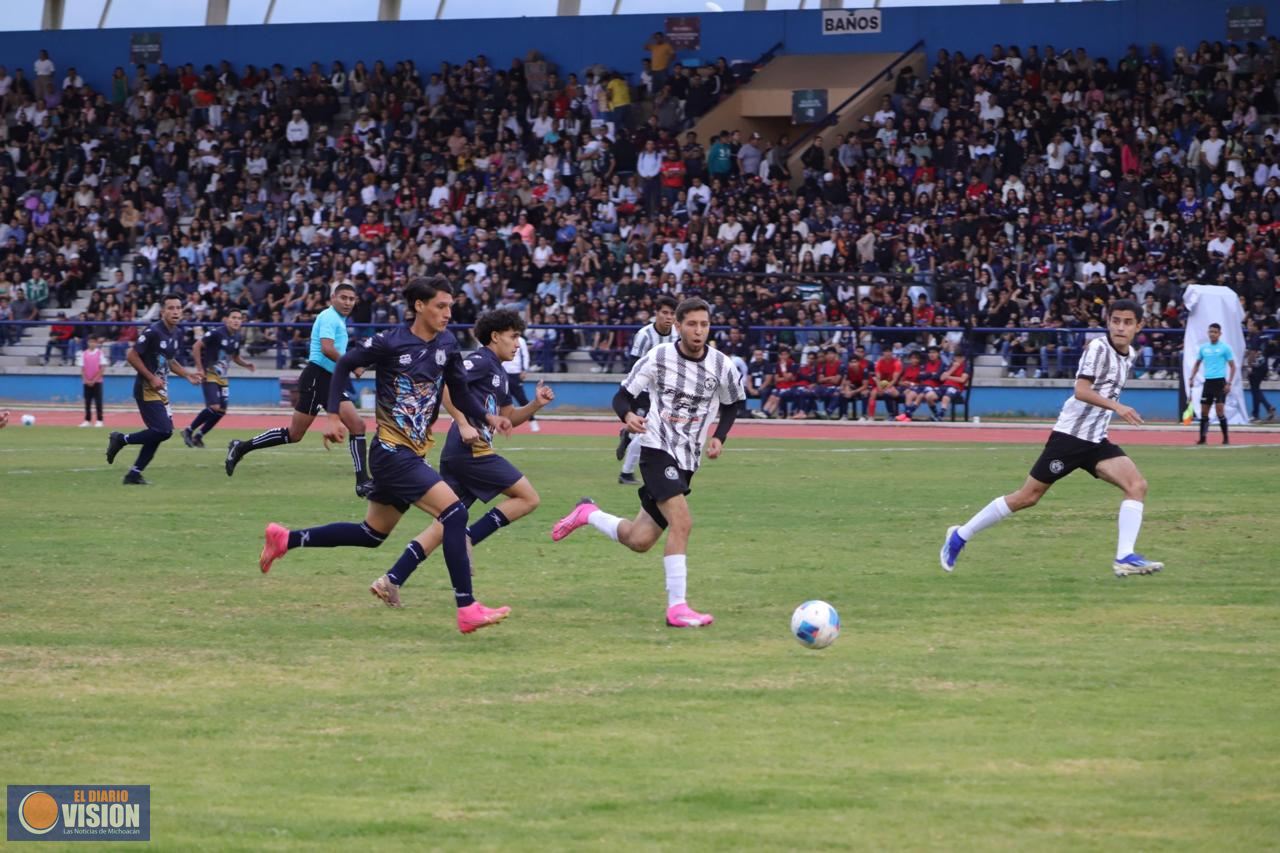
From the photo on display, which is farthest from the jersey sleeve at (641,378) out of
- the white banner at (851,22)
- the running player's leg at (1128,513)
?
the white banner at (851,22)

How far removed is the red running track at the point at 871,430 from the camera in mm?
27359

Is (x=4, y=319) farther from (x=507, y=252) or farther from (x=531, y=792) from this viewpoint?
(x=531, y=792)

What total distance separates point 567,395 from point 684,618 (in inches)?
1002

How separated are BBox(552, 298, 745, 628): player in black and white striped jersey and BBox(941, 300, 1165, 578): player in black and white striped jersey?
264 cm

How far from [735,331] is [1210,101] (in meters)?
11.0

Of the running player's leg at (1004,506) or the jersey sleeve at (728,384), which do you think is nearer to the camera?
the jersey sleeve at (728,384)

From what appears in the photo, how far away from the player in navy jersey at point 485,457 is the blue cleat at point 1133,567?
397cm

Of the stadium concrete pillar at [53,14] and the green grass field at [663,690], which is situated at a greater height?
the stadium concrete pillar at [53,14]

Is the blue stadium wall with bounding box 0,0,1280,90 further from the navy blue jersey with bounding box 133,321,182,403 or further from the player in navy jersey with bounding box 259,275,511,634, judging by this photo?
the player in navy jersey with bounding box 259,275,511,634

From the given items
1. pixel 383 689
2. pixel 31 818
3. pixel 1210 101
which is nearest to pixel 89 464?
pixel 383 689

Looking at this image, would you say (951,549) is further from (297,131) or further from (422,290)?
(297,131)

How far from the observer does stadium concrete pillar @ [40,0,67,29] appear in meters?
49.1

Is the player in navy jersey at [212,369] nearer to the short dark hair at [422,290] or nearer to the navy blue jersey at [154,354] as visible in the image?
the navy blue jersey at [154,354]

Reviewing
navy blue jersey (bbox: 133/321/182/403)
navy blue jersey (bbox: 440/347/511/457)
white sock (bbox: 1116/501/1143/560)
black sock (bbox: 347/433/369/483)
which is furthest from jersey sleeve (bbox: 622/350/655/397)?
navy blue jersey (bbox: 133/321/182/403)
